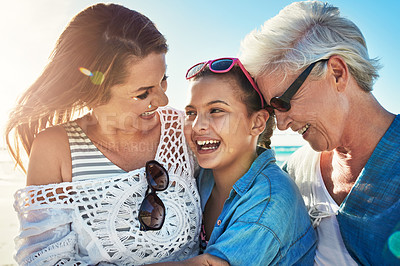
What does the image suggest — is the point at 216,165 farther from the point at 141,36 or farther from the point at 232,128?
the point at 141,36

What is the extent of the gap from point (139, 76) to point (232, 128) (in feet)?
2.81

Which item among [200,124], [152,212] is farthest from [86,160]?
[200,124]

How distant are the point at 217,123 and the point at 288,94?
2.00ft

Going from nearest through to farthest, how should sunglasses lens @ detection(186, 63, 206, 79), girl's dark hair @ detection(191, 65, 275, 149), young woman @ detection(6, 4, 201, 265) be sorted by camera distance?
young woman @ detection(6, 4, 201, 265) → girl's dark hair @ detection(191, 65, 275, 149) → sunglasses lens @ detection(186, 63, 206, 79)

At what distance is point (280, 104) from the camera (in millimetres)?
2373

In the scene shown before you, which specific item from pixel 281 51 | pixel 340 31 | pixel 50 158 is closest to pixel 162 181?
pixel 50 158

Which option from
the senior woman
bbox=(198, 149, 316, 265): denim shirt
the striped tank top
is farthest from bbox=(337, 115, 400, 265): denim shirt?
the striped tank top

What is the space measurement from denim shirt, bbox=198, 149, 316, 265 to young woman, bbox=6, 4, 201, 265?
1.40 ft

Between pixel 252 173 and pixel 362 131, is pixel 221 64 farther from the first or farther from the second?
pixel 362 131

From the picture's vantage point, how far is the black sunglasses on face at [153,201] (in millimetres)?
2217

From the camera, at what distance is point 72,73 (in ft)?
8.20

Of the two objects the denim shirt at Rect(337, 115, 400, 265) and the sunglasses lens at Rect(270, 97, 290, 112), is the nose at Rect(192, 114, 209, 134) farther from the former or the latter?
the denim shirt at Rect(337, 115, 400, 265)

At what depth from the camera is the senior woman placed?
2066 millimetres

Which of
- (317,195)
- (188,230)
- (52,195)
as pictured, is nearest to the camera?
(52,195)
